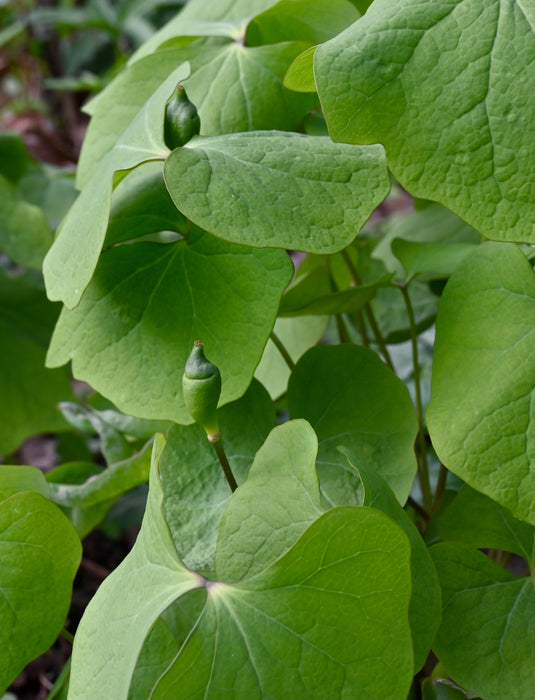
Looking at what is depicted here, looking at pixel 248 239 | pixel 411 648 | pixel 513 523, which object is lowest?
pixel 513 523

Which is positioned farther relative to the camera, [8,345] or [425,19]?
[8,345]

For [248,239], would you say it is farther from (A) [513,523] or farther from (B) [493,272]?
(A) [513,523]

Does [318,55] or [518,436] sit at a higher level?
[318,55]

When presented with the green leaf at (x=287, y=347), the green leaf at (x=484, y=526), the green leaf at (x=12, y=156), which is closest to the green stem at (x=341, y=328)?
the green leaf at (x=287, y=347)

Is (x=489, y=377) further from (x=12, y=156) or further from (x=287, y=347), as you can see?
(x=12, y=156)

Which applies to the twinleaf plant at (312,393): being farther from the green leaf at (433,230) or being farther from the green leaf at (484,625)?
the green leaf at (433,230)

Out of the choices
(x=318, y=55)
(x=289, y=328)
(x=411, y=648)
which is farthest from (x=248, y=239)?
(x=289, y=328)

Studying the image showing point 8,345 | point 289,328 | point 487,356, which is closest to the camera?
point 487,356
